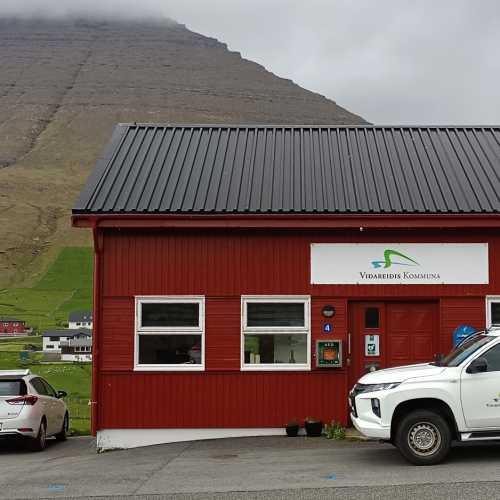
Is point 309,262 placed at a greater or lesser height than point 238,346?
greater

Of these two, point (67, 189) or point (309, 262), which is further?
point (67, 189)

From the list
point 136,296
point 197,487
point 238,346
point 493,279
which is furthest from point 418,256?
point 197,487

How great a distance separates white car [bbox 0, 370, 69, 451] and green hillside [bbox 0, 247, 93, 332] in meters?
78.8

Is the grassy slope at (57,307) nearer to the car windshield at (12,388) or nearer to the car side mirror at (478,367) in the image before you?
the car windshield at (12,388)

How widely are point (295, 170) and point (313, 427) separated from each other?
16.0 feet

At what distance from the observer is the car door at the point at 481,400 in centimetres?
1045

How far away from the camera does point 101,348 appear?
14.0 metres

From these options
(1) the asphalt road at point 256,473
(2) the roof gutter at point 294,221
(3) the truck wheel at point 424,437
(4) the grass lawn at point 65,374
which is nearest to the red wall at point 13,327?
(4) the grass lawn at point 65,374

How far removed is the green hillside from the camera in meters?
99.9

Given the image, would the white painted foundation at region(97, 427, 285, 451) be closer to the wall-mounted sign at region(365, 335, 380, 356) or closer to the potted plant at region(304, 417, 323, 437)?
the potted plant at region(304, 417, 323, 437)

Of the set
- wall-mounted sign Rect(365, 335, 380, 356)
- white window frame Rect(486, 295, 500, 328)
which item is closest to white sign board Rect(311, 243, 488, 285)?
white window frame Rect(486, 295, 500, 328)

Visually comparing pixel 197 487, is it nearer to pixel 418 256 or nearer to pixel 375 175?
pixel 418 256

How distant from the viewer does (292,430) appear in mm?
13664

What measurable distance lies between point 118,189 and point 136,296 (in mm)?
1953
